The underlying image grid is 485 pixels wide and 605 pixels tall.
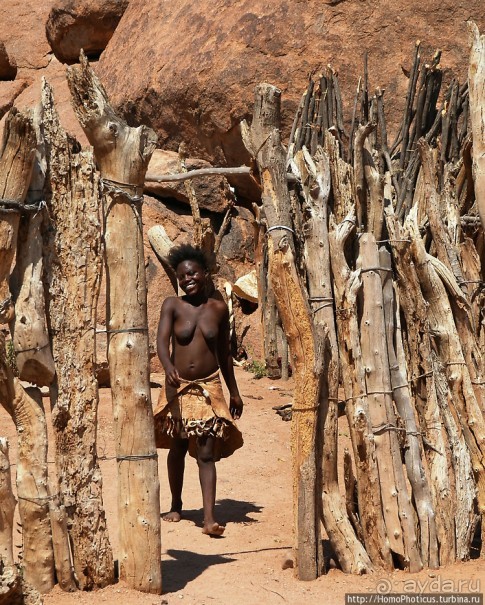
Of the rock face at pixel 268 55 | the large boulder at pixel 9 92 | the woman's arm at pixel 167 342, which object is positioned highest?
the large boulder at pixel 9 92

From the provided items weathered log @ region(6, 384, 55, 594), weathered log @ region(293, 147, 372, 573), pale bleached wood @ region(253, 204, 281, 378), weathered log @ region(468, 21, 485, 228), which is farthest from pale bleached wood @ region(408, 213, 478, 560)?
pale bleached wood @ region(253, 204, 281, 378)

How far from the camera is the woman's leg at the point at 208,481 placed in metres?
5.49

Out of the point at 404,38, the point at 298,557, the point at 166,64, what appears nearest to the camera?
the point at 298,557

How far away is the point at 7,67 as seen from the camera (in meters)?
16.2

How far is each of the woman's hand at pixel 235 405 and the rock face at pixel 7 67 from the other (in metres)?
11.7

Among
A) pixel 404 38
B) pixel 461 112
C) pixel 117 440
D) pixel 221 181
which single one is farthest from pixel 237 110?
pixel 117 440

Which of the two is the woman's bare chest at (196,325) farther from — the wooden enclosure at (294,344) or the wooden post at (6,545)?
the wooden post at (6,545)

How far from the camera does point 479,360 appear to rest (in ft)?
16.3

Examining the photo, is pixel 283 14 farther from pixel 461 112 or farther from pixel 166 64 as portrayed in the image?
pixel 461 112

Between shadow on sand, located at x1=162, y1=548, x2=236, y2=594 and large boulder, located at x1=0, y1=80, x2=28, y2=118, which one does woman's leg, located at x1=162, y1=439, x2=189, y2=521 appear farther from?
large boulder, located at x1=0, y1=80, x2=28, y2=118

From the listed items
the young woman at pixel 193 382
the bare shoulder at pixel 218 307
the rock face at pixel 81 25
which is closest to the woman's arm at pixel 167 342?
the young woman at pixel 193 382

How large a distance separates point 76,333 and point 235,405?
5.92 feet

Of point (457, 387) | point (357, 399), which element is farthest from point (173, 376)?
point (457, 387)

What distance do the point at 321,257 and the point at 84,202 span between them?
1.25 metres
